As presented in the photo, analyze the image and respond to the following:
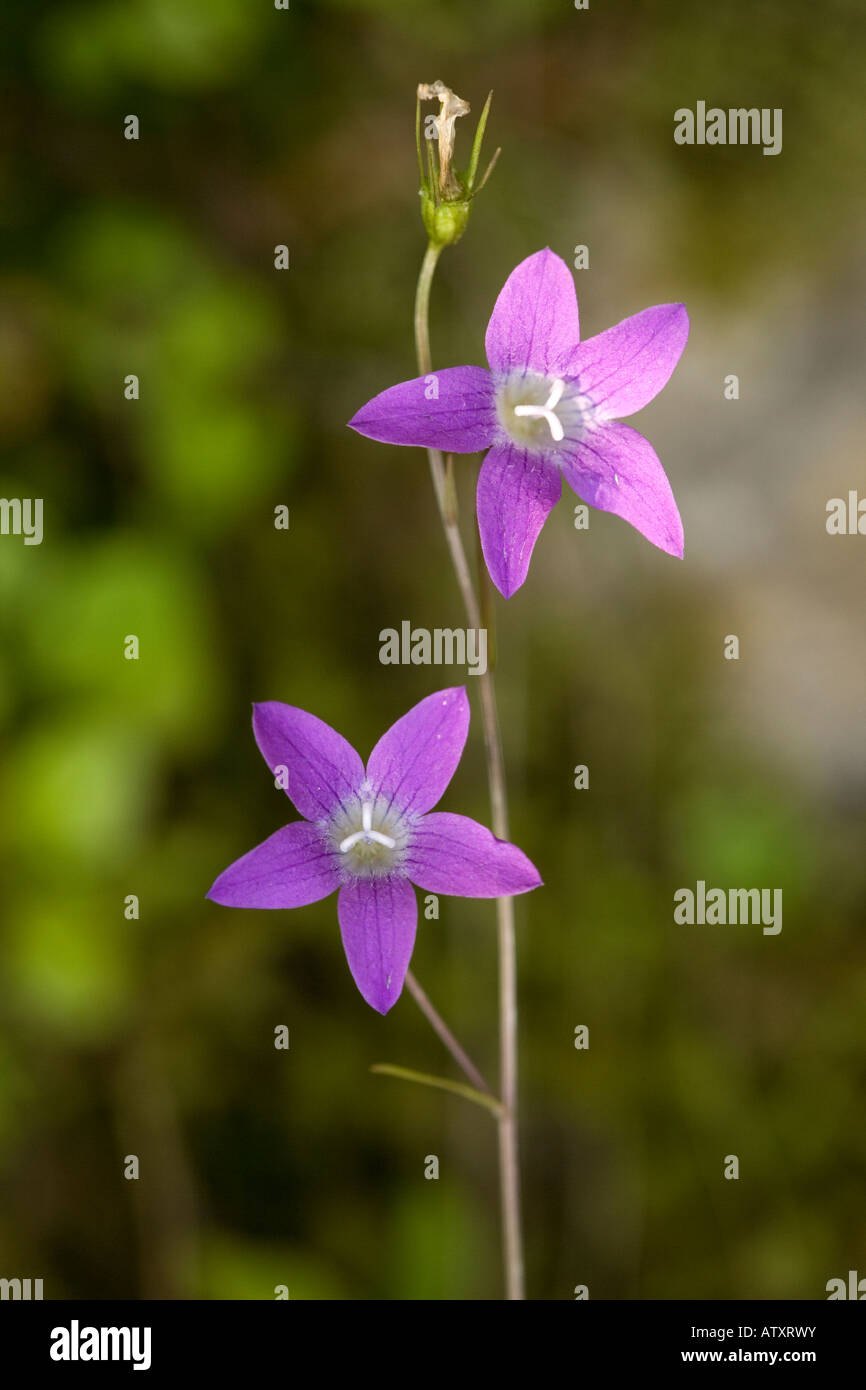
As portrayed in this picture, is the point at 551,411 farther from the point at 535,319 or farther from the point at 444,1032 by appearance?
the point at 444,1032

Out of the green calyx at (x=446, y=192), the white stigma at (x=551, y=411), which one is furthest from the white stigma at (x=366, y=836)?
the green calyx at (x=446, y=192)

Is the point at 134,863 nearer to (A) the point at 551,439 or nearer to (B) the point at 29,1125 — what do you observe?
(B) the point at 29,1125

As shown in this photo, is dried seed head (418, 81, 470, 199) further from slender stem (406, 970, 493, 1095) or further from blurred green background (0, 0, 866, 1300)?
blurred green background (0, 0, 866, 1300)

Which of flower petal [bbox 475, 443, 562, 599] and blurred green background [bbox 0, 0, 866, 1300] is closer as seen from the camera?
flower petal [bbox 475, 443, 562, 599]

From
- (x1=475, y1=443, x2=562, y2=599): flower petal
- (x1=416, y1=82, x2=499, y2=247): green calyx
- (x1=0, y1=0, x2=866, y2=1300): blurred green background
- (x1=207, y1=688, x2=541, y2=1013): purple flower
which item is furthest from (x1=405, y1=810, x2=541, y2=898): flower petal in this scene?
(x1=0, y1=0, x2=866, y2=1300): blurred green background

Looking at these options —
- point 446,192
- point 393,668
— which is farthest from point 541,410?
point 393,668

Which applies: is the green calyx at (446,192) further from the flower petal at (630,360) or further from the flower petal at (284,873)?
the flower petal at (284,873)
